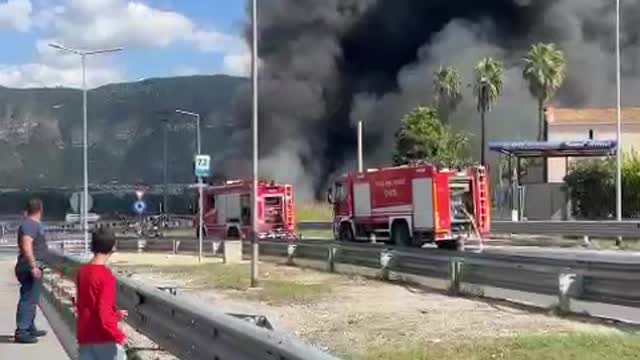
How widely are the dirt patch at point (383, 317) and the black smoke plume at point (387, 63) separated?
68879mm

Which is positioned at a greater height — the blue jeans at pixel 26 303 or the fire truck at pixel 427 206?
the fire truck at pixel 427 206

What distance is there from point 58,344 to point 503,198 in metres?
48.9

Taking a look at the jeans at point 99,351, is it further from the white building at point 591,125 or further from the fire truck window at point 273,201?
the white building at point 591,125

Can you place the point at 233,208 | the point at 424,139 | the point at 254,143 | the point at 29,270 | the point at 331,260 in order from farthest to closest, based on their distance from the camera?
1. the point at 424,139
2. the point at 233,208
3. the point at 331,260
4. the point at 254,143
5. the point at 29,270

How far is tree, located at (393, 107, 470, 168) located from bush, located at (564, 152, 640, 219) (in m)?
19.0

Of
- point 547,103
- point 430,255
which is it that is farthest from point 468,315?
point 547,103

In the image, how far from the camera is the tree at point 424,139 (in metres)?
78.5

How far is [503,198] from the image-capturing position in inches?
2347

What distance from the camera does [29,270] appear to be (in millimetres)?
12672

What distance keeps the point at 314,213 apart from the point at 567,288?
6276 cm

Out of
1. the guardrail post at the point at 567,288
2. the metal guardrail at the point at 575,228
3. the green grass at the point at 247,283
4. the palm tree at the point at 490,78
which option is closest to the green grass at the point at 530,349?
the guardrail post at the point at 567,288

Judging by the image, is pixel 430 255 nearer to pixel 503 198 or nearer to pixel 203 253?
pixel 203 253

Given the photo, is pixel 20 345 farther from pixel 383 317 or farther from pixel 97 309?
pixel 97 309

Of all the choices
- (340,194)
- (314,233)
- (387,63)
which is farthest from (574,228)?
(387,63)
